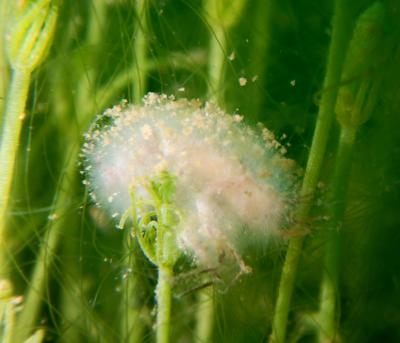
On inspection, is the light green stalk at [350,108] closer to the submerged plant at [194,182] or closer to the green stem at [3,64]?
the submerged plant at [194,182]

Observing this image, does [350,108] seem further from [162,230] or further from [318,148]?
[162,230]

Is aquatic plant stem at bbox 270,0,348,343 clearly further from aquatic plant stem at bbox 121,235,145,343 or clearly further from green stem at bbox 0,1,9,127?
green stem at bbox 0,1,9,127

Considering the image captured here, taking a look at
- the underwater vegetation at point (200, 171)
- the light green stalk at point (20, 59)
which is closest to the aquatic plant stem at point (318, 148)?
the underwater vegetation at point (200, 171)

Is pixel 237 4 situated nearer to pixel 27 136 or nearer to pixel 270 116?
pixel 270 116

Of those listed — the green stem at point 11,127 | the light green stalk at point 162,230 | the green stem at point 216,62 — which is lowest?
the light green stalk at point 162,230

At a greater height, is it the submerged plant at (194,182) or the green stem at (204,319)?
the submerged plant at (194,182)

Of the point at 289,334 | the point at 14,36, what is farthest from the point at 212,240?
the point at 14,36

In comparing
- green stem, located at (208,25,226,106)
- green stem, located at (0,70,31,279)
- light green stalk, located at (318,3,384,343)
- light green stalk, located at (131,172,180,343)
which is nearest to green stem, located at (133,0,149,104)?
green stem, located at (208,25,226,106)
